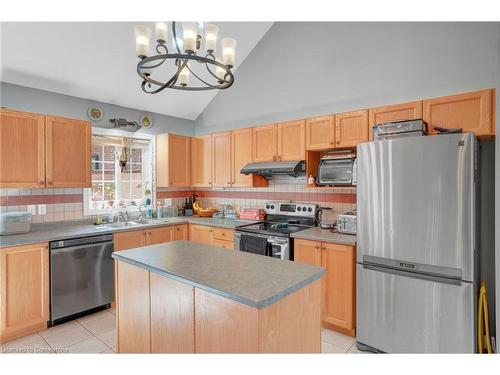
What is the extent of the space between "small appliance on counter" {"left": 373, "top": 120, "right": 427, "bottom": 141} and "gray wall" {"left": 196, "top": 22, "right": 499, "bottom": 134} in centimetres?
59

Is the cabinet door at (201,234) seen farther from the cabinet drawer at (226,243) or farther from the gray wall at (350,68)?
the gray wall at (350,68)

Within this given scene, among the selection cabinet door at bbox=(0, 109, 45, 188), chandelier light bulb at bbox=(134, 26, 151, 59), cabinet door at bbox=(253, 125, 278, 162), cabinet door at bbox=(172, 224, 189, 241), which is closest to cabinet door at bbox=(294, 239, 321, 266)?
cabinet door at bbox=(253, 125, 278, 162)

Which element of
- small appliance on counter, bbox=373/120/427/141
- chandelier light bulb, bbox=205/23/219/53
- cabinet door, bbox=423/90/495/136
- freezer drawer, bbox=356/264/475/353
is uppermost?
chandelier light bulb, bbox=205/23/219/53

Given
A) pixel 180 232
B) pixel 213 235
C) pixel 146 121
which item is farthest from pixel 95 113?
pixel 213 235

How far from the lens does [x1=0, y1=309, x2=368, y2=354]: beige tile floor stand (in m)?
2.49

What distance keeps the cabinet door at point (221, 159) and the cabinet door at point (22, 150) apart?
2.05 metres

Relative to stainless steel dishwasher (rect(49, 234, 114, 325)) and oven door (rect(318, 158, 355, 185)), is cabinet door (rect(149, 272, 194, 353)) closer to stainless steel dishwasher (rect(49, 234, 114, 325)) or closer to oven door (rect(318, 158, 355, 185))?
stainless steel dishwasher (rect(49, 234, 114, 325))

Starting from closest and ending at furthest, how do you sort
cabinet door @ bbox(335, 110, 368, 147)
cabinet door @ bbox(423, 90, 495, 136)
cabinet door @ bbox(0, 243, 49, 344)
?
cabinet door @ bbox(423, 90, 495, 136) < cabinet door @ bbox(0, 243, 49, 344) < cabinet door @ bbox(335, 110, 368, 147)

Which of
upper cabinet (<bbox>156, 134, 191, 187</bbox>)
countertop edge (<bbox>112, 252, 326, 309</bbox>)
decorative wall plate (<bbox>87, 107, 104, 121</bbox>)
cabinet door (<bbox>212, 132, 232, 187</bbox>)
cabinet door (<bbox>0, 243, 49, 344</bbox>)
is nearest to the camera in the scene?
countertop edge (<bbox>112, 252, 326, 309</bbox>)

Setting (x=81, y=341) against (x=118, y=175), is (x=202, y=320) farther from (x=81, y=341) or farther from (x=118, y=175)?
(x=118, y=175)

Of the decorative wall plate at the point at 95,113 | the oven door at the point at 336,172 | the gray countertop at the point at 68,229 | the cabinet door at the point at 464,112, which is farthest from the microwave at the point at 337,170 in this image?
the decorative wall plate at the point at 95,113

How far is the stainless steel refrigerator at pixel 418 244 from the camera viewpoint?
2031mm

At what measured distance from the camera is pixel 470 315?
2.02 metres

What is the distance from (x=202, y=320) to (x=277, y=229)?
1931 millimetres
